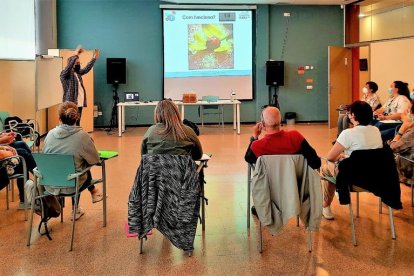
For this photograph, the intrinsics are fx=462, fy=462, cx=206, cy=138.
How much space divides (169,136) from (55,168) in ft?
3.07

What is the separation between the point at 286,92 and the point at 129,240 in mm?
9668

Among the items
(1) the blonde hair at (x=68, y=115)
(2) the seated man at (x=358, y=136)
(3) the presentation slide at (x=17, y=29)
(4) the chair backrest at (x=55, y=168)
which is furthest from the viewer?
(3) the presentation slide at (x=17, y=29)

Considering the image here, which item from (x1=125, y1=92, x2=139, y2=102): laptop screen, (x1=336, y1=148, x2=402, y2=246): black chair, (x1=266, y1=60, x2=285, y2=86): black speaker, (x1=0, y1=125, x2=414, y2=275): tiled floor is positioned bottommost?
(x1=0, y1=125, x2=414, y2=275): tiled floor

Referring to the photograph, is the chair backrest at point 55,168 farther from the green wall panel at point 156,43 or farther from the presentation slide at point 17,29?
the green wall panel at point 156,43

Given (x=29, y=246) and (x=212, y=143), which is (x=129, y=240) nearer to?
(x=29, y=246)

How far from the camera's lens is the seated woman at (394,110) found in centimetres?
662

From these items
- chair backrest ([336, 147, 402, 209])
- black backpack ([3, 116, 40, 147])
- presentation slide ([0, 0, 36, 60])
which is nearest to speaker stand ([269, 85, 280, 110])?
presentation slide ([0, 0, 36, 60])

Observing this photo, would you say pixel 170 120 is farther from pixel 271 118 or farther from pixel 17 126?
pixel 17 126

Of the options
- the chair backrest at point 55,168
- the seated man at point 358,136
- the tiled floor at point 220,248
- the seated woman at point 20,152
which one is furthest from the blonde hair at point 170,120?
the seated woman at point 20,152

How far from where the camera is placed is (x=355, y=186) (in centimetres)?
372

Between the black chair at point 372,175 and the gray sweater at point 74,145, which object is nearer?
the black chair at point 372,175

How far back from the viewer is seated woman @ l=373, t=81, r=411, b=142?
6621 mm

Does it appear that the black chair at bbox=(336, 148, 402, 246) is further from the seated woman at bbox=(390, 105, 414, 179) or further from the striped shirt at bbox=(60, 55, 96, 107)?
the striped shirt at bbox=(60, 55, 96, 107)

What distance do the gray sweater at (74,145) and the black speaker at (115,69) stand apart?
794 centimetres
